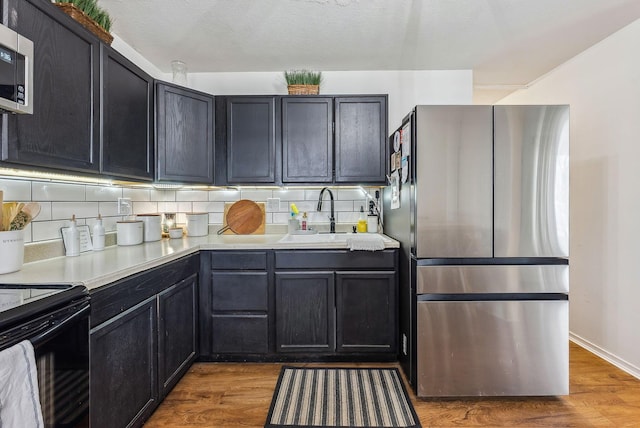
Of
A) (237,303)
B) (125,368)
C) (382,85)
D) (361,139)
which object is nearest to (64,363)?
(125,368)

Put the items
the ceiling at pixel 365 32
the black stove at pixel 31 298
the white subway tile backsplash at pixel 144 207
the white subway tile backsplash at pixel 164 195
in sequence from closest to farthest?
the black stove at pixel 31 298
the ceiling at pixel 365 32
the white subway tile backsplash at pixel 144 207
the white subway tile backsplash at pixel 164 195

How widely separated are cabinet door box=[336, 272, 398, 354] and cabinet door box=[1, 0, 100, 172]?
1717mm

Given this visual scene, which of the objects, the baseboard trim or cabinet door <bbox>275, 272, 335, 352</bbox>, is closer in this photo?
the baseboard trim

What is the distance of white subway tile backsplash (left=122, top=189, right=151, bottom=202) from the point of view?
2609 mm

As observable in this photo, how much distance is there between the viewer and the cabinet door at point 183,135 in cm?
240

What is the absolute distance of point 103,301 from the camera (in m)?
A: 1.38

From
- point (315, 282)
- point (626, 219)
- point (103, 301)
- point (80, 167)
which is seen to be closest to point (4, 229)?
point (80, 167)

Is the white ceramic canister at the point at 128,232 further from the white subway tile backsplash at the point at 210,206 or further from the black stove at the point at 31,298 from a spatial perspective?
the black stove at the point at 31,298

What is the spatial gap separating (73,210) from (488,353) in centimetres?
268

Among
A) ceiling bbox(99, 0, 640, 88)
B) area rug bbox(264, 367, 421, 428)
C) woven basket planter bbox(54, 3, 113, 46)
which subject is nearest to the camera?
woven basket planter bbox(54, 3, 113, 46)

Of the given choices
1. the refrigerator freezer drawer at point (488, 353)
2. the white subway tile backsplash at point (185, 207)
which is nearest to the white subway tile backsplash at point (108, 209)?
the white subway tile backsplash at point (185, 207)

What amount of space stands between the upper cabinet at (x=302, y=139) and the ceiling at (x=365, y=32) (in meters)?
0.39

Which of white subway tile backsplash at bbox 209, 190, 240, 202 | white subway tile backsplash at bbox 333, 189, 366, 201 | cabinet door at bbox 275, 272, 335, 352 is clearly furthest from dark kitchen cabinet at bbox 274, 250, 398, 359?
white subway tile backsplash at bbox 209, 190, 240, 202

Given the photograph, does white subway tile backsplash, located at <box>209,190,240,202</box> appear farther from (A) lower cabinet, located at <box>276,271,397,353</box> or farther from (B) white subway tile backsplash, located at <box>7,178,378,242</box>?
(A) lower cabinet, located at <box>276,271,397,353</box>
